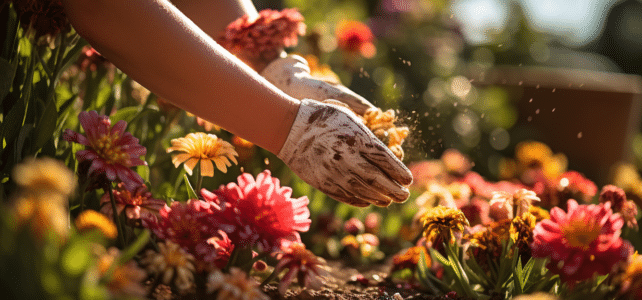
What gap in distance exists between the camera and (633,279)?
76cm

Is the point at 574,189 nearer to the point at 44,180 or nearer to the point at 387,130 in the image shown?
the point at 387,130

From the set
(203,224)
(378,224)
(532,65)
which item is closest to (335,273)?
(378,224)

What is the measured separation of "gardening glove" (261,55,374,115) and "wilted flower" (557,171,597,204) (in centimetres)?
56

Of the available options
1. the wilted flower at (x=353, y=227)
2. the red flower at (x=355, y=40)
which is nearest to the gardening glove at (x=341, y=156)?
the wilted flower at (x=353, y=227)

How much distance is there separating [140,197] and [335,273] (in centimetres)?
56

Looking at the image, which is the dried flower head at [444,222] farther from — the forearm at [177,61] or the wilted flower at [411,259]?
the forearm at [177,61]

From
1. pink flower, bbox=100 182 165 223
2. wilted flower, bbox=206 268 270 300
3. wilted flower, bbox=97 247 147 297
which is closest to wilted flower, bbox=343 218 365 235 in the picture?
pink flower, bbox=100 182 165 223

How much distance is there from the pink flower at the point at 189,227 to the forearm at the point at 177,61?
14 centimetres

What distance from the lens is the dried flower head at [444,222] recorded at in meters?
0.89

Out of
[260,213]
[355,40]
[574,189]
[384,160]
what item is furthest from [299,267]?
[355,40]

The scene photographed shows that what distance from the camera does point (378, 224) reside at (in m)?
1.52

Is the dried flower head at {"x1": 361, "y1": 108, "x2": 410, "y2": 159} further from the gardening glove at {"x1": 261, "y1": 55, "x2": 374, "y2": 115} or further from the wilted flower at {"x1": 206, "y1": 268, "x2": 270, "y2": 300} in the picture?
the wilted flower at {"x1": 206, "y1": 268, "x2": 270, "y2": 300}

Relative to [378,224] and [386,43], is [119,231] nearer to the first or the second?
[378,224]

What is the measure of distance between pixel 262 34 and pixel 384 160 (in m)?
0.53
